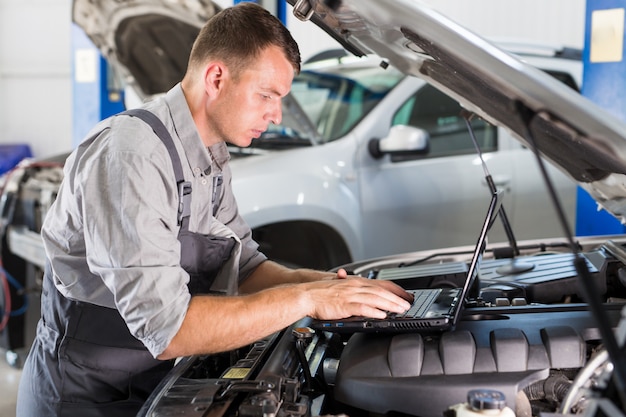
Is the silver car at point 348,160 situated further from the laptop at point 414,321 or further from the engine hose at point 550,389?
the engine hose at point 550,389

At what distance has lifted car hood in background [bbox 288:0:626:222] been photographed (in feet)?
4.35

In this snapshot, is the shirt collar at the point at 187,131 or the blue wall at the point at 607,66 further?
the blue wall at the point at 607,66

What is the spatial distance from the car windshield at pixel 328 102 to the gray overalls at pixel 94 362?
83.6 inches

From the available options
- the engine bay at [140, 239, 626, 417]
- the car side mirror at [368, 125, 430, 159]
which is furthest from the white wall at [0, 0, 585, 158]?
the engine bay at [140, 239, 626, 417]

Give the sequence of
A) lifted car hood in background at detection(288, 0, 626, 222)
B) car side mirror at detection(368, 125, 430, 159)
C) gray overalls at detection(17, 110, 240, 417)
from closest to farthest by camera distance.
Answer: lifted car hood in background at detection(288, 0, 626, 222)
gray overalls at detection(17, 110, 240, 417)
car side mirror at detection(368, 125, 430, 159)

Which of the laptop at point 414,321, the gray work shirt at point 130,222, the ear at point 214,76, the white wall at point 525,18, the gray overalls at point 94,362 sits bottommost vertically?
the gray overalls at point 94,362

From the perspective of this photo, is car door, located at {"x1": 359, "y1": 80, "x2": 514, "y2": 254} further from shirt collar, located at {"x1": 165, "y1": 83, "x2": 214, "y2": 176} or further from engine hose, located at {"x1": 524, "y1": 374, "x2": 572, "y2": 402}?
engine hose, located at {"x1": 524, "y1": 374, "x2": 572, "y2": 402}

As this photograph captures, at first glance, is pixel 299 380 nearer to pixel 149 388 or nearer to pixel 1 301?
pixel 149 388

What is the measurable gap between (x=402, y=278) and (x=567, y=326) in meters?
0.57

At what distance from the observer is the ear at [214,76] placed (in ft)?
5.62

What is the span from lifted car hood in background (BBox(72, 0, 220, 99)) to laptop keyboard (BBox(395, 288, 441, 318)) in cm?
210

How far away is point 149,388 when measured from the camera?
176cm

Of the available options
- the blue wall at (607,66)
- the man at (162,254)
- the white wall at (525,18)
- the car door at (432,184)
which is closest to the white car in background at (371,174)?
the car door at (432,184)

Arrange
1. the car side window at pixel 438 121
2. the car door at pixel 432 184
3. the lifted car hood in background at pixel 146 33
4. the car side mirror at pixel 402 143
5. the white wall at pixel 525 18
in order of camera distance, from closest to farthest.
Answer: the lifted car hood in background at pixel 146 33
the car side mirror at pixel 402 143
the car door at pixel 432 184
the car side window at pixel 438 121
the white wall at pixel 525 18
